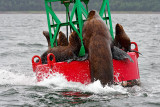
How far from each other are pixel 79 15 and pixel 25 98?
10.3ft

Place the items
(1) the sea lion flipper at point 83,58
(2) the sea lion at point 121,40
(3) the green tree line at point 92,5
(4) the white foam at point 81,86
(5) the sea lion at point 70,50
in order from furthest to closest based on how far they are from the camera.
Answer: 1. (3) the green tree line at point 92,5
2. (2) the sea lion at point 121,40
3. (5) the sea lion at point 70,50
4. (1) the sea lion flipper at point 83,58
5. (4) the white foam at point 81,86

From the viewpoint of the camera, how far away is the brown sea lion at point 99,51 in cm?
1106

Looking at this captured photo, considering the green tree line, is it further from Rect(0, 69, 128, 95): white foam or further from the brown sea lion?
the brown sea lion

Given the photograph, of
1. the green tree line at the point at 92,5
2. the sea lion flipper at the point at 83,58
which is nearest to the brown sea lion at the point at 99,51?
the sea lion flipper at the point at 83,58

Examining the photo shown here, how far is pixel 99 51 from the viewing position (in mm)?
11148

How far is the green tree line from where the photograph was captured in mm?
156750

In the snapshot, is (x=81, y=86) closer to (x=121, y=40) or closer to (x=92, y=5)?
(x=121, y=40)

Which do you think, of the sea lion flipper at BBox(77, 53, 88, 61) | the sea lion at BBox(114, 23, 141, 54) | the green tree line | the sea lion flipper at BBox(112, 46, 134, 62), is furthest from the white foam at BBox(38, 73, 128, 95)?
the green tree line

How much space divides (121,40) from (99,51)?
68.6 inches

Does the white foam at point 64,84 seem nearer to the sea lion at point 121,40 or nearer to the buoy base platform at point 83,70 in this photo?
the buoy base platform at point 83,70

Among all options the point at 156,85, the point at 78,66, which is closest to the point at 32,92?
the point at 78,66

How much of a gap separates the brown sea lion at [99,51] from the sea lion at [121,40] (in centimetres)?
105

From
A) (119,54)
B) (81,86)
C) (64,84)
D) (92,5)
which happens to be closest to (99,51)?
(119,54)

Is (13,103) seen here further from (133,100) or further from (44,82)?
(133,100)
